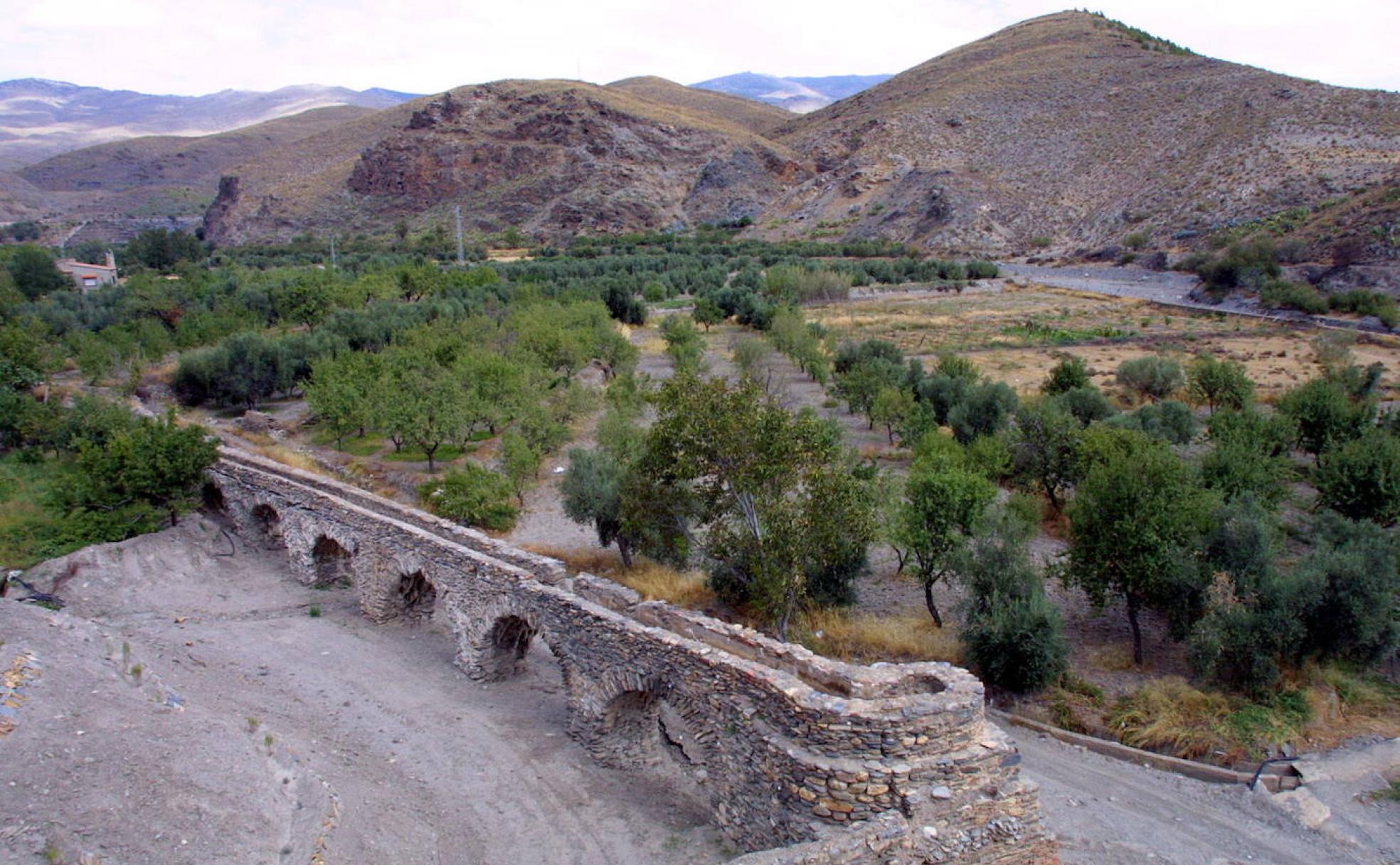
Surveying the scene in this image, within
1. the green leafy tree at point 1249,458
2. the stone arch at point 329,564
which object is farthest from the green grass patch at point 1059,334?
the stone arch at point 329,564

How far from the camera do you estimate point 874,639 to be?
575 inches

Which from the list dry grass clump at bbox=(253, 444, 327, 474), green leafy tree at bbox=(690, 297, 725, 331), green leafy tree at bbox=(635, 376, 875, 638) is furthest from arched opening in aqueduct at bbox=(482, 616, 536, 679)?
green leafy tree at bbox=(690, 297, 725, 331)

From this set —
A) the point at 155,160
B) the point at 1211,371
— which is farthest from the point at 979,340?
the point at 155,160

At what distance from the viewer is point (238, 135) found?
182m

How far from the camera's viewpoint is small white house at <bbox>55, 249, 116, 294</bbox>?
6594 centimetres

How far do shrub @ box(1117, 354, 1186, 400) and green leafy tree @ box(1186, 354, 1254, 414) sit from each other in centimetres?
88

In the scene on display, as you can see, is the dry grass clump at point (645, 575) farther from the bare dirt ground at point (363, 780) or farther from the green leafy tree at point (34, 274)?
the green leafy tree at point (34, 274)

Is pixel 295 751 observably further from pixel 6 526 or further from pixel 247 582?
pixel 6 526

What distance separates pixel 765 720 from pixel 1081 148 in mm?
87438

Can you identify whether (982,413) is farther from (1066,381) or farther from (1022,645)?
(1022,645)

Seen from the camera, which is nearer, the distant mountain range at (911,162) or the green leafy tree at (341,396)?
the green leafy tree at (341,396)

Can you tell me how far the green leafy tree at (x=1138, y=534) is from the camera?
13836 millimetres

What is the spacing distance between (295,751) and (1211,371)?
1156 inches

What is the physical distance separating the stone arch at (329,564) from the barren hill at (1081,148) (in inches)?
2576
